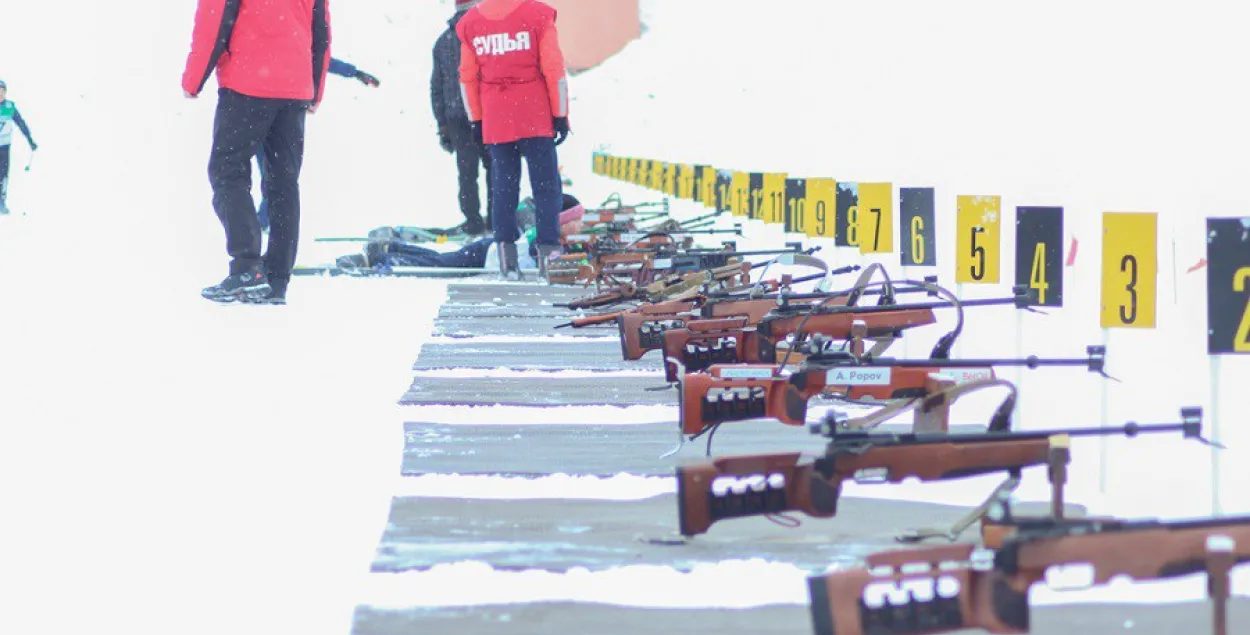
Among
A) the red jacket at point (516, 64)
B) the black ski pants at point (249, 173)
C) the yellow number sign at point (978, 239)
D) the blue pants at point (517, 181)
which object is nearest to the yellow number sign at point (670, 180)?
the blue pants at point (517, 181)

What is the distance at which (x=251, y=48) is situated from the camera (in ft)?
25.4

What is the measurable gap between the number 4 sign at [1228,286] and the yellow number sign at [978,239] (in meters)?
1.46

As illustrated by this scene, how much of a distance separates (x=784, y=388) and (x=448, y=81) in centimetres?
1011

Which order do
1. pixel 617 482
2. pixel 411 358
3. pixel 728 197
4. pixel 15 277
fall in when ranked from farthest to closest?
pixel 728 197
pixel 15 277
pixel 411 358
pixel 617 482

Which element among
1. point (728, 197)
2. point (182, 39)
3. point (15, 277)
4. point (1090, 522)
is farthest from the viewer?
point (182, 39)

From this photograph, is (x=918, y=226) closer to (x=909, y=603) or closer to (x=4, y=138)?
(x=909, y=603)

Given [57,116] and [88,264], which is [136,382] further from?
[57,116]

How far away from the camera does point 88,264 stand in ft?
36.0

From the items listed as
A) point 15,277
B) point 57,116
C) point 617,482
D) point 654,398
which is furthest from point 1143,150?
point 57,116

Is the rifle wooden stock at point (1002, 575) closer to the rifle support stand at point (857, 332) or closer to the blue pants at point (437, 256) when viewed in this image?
the rifle support stand at point (857, 332)

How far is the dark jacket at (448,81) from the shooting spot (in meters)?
13.0

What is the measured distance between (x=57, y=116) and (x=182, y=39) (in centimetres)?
296

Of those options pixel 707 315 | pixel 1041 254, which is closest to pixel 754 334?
pixel 707 315

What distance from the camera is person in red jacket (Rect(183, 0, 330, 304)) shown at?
25.2 ft
